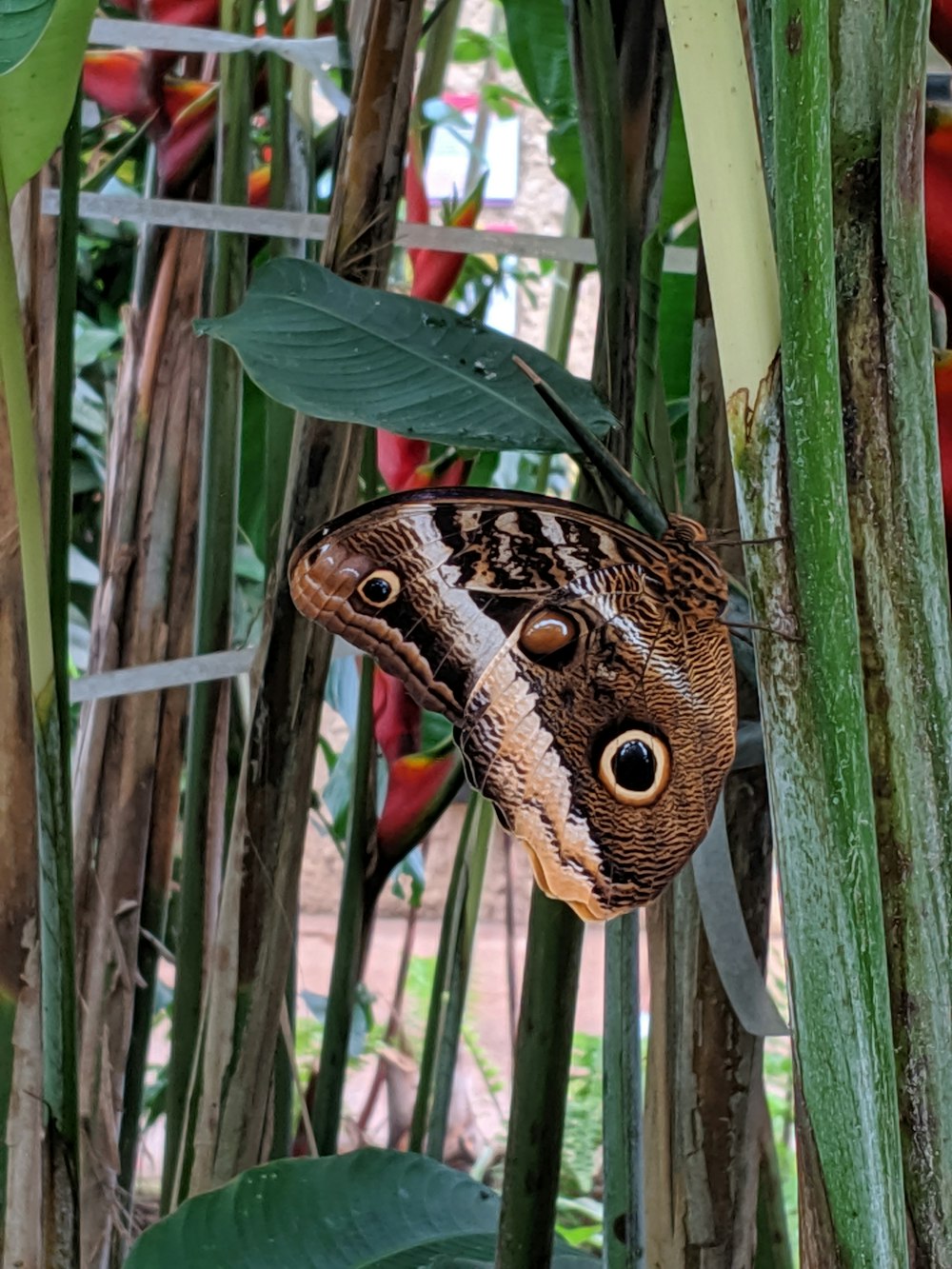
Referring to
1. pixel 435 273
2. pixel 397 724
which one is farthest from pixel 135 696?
pixel 435 273

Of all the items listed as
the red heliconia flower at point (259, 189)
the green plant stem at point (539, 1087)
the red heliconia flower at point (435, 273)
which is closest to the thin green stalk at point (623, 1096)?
the green plant stem at point (539, 1087)

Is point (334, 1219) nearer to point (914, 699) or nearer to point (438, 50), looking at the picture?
point (914, 699)

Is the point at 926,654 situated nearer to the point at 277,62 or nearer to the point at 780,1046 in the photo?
the point at 277,62

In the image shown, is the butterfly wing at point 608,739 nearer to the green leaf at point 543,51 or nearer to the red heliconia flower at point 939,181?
the red heliconia flower at point 939,181

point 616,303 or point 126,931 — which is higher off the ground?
point 616,303

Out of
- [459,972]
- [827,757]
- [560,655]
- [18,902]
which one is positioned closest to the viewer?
[827,757]

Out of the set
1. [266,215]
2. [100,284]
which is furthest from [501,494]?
[100,284]
